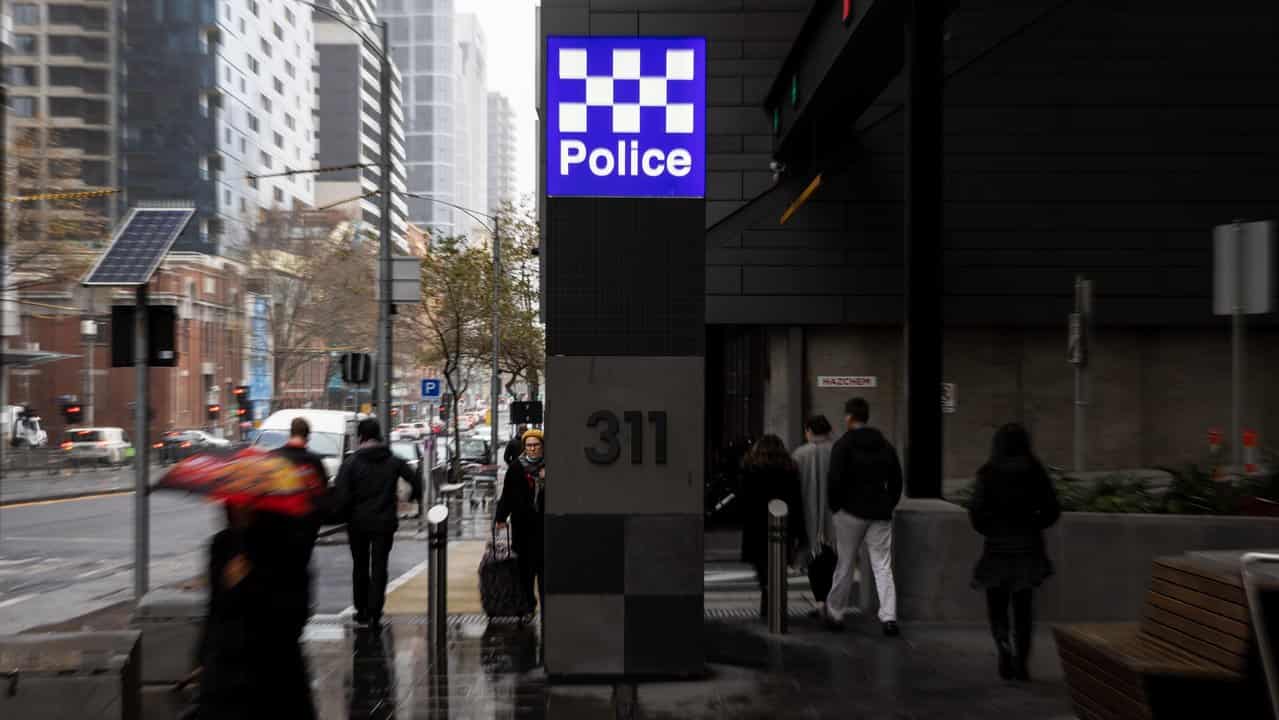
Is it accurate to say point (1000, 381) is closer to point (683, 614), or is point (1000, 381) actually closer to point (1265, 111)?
point (1265, 111)

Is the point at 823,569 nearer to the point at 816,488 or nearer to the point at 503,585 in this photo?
the point at 816,488

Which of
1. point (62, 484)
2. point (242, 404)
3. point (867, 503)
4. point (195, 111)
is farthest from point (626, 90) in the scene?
point (195, 111)

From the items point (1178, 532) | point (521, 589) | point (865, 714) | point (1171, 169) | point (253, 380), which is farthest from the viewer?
point (253, 380)

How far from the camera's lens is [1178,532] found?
8.24 m

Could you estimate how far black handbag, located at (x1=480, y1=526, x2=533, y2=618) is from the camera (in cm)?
894

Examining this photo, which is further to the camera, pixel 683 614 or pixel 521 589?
pixel 521 589

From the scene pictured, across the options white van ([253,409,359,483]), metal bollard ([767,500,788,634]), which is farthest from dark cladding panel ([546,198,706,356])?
white van ([253,409,359,483])

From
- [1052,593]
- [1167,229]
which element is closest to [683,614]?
[1052,593]

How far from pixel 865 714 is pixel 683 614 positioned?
4.43ft

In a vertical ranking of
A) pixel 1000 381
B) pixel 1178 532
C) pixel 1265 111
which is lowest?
pixel 1178 532

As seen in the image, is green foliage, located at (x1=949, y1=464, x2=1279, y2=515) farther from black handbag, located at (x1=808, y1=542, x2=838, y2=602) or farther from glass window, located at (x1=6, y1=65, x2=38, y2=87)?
glass window, located at (x1=6, y1=65, x2=38, y2=87)

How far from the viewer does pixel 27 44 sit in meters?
60.4

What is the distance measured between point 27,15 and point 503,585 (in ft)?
219

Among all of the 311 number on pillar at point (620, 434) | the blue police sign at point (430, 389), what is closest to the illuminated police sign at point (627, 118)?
the 311 number on pillar at point (620, 434)
